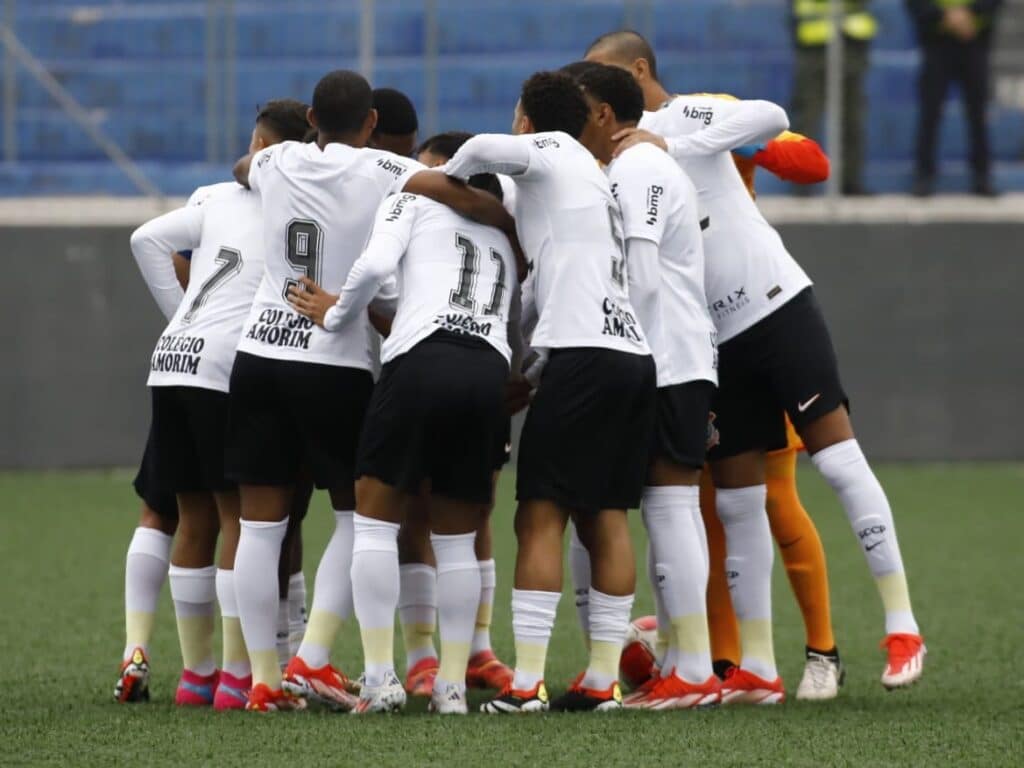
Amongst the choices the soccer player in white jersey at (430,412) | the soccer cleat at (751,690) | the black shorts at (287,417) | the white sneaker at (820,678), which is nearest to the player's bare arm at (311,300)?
the soccer player in white jersey at (430,412)

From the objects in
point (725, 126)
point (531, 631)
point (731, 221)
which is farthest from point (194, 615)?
point (725, 126)

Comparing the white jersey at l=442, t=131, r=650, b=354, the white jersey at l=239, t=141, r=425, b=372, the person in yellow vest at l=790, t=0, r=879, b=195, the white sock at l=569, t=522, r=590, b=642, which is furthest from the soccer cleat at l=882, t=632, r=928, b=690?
the person in yellow vest at l=790, t=0, r=879, b=195

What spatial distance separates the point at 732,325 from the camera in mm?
5645

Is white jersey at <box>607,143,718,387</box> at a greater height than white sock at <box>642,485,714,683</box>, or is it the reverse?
white jersey at <box>607,143,718,387</box>

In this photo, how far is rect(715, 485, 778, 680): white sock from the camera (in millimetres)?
5613

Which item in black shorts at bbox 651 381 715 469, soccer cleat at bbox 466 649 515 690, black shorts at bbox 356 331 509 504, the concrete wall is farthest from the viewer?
the concrete wall

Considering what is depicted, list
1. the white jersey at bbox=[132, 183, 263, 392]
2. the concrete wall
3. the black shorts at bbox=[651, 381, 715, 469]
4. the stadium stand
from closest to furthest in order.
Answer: the black shorts at bbox=[651, 381, 715, 469] < the white jersey at bbox=[132, 183, 263, 392] < the concrete wall < the stadium stand

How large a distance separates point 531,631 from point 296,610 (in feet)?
3.85

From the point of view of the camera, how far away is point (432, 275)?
514 cm

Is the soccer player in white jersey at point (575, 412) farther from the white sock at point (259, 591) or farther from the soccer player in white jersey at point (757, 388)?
the white sock at point (259, 591)

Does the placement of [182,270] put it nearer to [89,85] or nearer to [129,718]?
[129,718]

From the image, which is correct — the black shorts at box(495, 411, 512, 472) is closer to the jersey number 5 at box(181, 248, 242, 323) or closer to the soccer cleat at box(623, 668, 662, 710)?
the soccer cleat at box(623, 668, 662, 710)

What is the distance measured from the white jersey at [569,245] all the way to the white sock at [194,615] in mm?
1277

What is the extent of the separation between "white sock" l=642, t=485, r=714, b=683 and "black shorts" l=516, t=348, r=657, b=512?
8.8 inches
